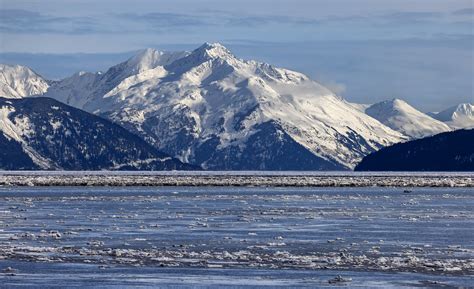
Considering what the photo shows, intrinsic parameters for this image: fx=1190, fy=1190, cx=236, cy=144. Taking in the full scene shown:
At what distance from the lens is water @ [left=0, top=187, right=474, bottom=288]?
53.0 metres

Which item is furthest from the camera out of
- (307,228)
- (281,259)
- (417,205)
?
(417,205)

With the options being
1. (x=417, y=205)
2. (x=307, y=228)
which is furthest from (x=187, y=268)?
(x=417, y=205)

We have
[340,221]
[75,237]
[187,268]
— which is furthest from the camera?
[340,221]

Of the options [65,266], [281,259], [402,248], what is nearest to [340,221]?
[402,248]

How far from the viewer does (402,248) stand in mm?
66875

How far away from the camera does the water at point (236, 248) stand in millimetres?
53000

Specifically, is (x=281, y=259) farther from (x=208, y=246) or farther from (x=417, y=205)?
(x=417, y=205)

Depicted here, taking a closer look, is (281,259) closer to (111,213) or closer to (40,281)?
(40,281)

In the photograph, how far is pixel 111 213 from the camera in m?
103

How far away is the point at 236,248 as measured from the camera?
66.1 metres

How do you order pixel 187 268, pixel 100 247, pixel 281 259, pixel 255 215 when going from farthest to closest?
pixel 255 215, pixel 100 247, pixel 281 259, pixel 187 268

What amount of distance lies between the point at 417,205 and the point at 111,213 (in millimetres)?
37064

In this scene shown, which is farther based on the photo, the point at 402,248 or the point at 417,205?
the point at 417,205

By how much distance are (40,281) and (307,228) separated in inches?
1323
